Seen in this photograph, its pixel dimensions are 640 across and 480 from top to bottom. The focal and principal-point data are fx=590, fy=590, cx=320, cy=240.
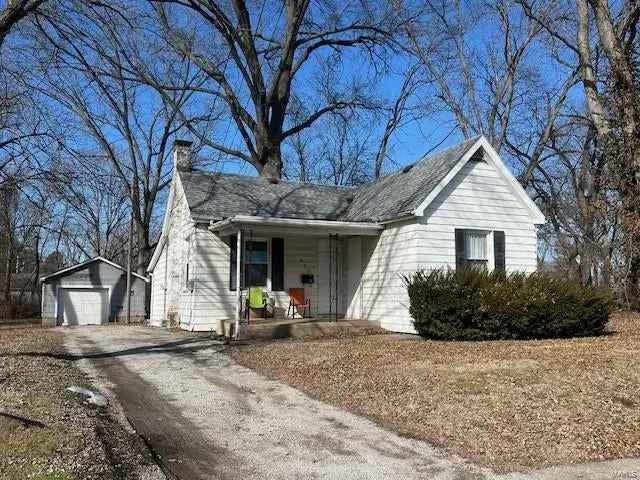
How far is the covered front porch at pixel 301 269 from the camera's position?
1558 centimetres

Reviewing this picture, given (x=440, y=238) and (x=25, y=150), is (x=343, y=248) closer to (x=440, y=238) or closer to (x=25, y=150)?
(x=440, y=238)

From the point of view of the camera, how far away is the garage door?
3177 cm

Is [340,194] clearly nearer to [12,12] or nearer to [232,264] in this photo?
[232,264]

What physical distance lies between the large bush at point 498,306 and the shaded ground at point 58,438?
22.7 feet

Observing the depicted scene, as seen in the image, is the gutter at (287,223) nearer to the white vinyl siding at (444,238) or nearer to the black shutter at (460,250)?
the white vinyl siding at (444,238)

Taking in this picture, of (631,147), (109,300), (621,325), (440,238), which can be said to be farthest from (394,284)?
(109,300)

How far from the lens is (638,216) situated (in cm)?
1568

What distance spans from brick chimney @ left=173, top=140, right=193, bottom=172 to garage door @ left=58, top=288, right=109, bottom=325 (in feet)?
52.4

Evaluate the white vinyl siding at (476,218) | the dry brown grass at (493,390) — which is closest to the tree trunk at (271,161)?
the white vinyl siding at (476,218)

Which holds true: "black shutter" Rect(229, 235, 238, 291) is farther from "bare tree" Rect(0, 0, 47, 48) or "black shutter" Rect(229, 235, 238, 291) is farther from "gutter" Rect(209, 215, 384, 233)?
"bare tree" Rect(0, 0, 47, 48)

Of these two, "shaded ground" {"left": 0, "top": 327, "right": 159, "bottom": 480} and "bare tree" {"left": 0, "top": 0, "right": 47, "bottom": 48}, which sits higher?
"bare tree" {"left": 0, "top": 0, "right": 47, "bottom": 48}

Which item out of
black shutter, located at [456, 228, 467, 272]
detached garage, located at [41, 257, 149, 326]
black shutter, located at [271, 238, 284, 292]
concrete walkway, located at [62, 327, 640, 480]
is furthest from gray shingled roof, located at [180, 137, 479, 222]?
detached garage, located at [41, 257, 149, 326]

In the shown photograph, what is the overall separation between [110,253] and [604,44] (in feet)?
A: 152

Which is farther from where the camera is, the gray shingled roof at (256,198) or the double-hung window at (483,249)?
the gray shingled roof at (256,198)
